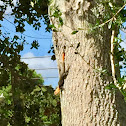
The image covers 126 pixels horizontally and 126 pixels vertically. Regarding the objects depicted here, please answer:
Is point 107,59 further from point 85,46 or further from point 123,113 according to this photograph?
point 123,113

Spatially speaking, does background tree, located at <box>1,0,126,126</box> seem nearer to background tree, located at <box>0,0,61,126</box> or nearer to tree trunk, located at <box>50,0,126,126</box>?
tree trunk, located at <box>50,0,126,126</box>

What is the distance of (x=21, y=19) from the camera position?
5438 millimetres

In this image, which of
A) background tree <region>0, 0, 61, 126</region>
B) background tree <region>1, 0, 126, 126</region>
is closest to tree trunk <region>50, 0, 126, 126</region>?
background tree <region>1, 0, 126, 126</region>

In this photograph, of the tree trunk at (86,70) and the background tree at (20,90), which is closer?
the tree trunk at (86,70)

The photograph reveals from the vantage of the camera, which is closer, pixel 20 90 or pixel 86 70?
pixel 86 70

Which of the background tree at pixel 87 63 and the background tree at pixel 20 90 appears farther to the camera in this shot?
the background tree at pixel 20 90

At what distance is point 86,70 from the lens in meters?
2.71

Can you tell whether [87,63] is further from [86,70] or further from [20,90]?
[20,90]

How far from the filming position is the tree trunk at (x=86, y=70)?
2693 millimetres

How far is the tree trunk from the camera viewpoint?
2693mm

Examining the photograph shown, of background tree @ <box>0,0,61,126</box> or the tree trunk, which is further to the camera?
background tree @ <box>0,0,61,126</box>

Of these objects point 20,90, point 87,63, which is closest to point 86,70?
point 87,63

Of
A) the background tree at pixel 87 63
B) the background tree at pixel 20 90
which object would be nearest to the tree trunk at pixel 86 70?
the background tree at pixel 87 63

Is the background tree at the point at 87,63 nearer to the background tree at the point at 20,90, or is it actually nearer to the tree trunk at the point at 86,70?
the tree trunk at the point at 86,70
